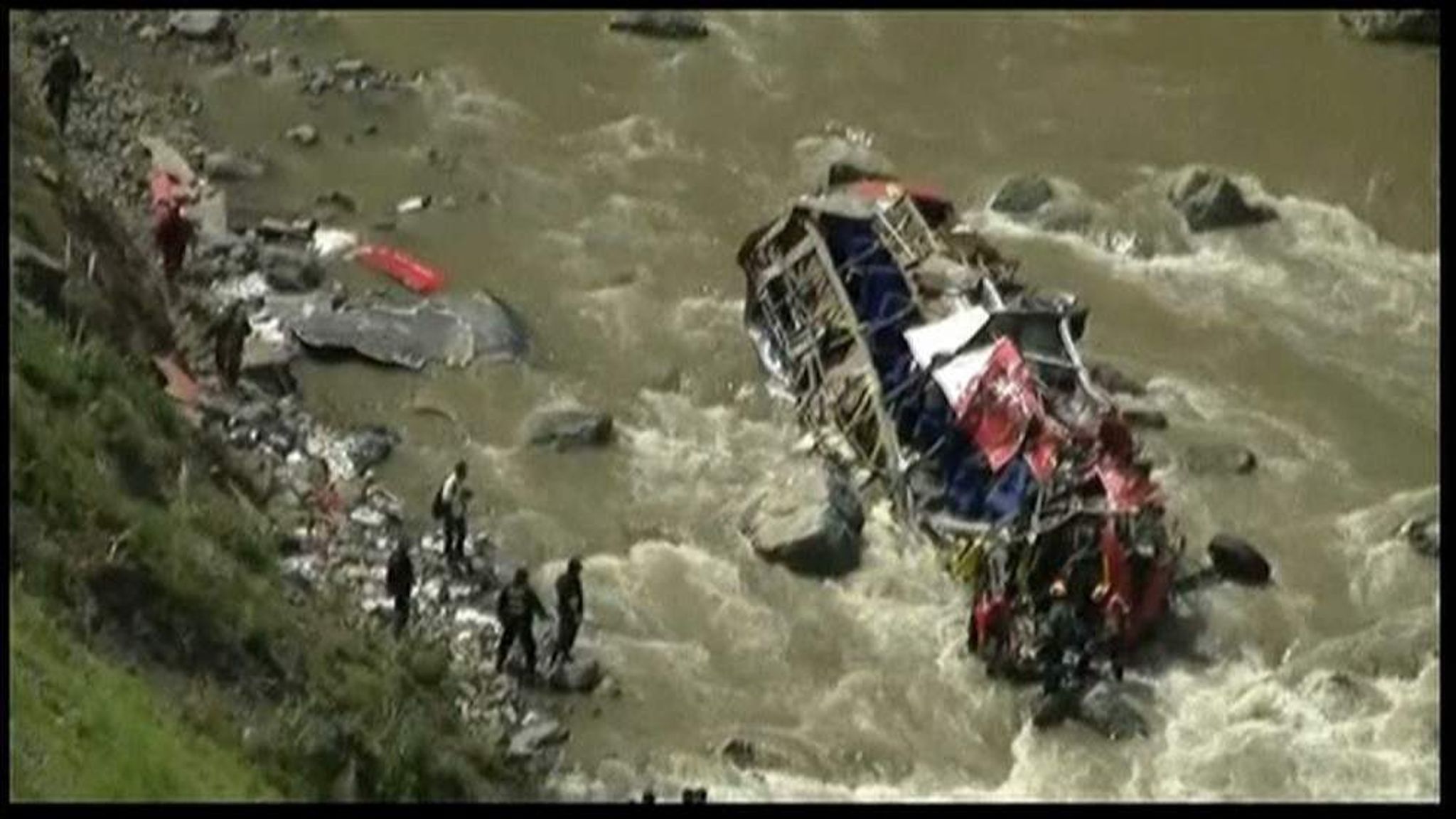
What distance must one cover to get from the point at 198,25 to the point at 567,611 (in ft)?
59.3

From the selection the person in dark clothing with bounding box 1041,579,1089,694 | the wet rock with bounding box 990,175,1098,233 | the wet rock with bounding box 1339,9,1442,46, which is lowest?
the wet rock with bounding box 1339,9,1442,46

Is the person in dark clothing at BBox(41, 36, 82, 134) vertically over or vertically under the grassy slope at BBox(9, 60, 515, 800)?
under

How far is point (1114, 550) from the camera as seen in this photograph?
73.9 feet

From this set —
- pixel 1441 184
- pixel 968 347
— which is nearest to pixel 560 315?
pixel 968 347

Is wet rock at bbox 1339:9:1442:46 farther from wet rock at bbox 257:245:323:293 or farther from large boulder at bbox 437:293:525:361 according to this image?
wet rock at bbox 257:245:323:293

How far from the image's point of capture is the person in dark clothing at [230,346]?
25422mm

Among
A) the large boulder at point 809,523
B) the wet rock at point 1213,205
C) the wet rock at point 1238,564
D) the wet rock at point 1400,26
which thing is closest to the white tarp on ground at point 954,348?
the large boulder at point 809,523

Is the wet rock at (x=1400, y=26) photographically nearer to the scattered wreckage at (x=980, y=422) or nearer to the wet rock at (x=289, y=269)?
the scattered wreckage at (x=980, y=422)

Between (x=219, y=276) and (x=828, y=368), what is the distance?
8.29 metres

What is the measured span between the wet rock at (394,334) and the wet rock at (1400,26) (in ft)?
63.7

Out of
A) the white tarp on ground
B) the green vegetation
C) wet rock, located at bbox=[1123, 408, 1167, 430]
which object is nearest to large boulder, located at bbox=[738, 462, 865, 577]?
the white tarp on ground

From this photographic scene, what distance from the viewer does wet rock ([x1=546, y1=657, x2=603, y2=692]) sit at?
71.6 ft

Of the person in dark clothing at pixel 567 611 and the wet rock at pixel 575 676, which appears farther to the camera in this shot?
the wet rock at pixel 575 676

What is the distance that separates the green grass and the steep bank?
2 centimetres
